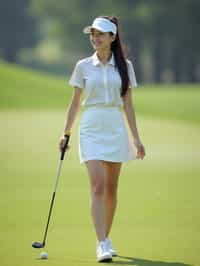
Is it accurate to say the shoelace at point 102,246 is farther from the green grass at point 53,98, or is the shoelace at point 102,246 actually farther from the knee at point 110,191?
the green grass at point 53,98

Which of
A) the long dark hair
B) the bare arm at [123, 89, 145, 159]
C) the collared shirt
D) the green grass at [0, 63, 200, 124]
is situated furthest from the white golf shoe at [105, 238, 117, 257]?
the green grass at [0, 63, 200, 124]

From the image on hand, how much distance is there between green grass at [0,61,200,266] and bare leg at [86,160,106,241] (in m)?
0.26

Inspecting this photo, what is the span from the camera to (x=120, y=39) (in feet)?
26.8

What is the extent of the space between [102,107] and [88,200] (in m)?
3.94

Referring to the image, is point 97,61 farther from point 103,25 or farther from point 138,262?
point 138,262

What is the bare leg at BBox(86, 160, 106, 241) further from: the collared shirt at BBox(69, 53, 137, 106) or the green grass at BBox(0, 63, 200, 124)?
the green grass at BBox(0, 63, 200, 124)

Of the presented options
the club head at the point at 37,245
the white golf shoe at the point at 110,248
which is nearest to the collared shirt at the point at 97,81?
the white golf shoe at the point at 110,248

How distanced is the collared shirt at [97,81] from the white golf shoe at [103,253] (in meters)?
1.05

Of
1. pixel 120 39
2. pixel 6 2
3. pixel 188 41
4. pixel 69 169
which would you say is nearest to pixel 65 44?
pixel 6 2

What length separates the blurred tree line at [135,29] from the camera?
83562 millimetres

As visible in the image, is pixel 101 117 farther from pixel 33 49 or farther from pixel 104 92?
pixel 33 49

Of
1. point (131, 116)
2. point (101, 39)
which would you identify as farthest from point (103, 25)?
point (131, 116)

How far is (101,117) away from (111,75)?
32cm

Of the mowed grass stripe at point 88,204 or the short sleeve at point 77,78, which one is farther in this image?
the mowed grass stripe at point 88,204
